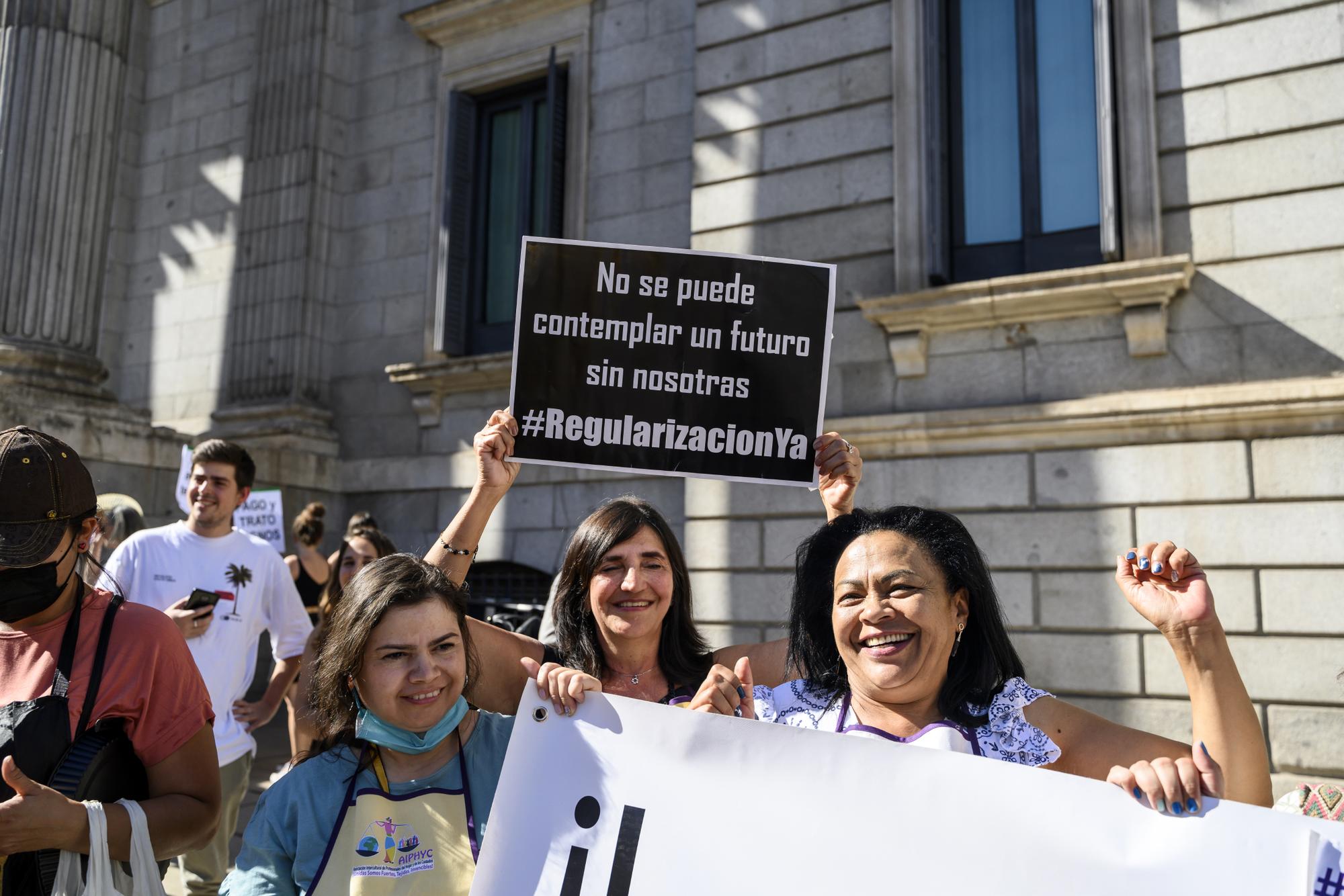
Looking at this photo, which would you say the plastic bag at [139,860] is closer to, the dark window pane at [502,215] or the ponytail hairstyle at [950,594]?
the ponytail hairstyle at [950,594]

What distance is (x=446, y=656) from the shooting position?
241 centimetres

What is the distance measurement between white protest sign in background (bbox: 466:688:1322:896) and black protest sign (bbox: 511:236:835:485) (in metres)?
1.37

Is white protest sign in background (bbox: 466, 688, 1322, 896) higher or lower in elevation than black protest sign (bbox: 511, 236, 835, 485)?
lower

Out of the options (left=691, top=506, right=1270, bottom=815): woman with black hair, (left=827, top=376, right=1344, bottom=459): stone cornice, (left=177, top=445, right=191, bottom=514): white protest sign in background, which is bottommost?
(left=691, top=506, right=1270, bottom=815): woman with black hair

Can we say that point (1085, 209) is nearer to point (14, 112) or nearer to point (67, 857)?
point (67, 857)

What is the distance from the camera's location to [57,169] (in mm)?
10273

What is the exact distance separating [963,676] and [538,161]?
9.90 metres

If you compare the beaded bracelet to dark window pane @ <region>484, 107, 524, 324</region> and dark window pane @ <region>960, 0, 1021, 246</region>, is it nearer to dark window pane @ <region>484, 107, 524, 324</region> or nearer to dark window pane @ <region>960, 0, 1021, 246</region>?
dark window pane @ <region>960, 0, 1021, 246</region>

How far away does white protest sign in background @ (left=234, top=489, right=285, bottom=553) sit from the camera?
7.85 m

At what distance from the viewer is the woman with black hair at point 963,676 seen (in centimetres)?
212

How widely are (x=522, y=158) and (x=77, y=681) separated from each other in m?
9.56

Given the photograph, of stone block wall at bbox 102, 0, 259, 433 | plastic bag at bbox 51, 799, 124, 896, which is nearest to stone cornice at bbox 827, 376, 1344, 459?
plastic bag at bbox 51, 799, 124, 896

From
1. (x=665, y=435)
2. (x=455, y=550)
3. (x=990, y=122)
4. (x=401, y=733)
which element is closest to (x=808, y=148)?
(x=990, y=122)

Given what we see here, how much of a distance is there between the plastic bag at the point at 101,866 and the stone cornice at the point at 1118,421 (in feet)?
20.8
